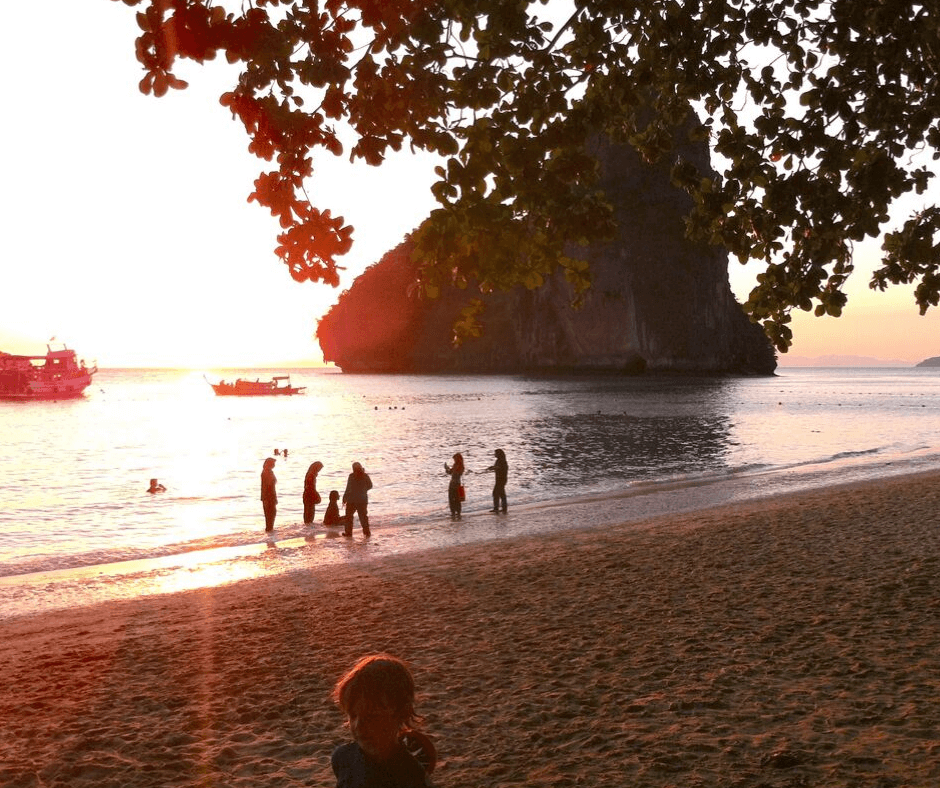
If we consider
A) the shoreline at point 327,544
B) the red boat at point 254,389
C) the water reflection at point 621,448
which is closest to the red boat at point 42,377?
the red boat at point 254,389

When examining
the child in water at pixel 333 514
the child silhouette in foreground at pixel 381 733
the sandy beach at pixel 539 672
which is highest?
the child silhouette in foreground at pixel 381 733

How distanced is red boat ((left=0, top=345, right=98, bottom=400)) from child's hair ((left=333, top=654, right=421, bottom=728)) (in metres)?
A: 132

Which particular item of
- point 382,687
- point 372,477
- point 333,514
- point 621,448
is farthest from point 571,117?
point 621,448

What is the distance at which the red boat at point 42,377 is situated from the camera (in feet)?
384

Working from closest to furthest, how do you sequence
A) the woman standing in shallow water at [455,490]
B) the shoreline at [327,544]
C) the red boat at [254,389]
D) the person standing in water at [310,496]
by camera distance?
the shoreline at [327,544] → the person standing in water at [310,496] → the woman standing in shallow water at [455,490] → the red boat at [254,389]

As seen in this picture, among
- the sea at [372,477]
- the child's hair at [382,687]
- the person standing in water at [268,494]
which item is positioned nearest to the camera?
the child's hair at [382,687]

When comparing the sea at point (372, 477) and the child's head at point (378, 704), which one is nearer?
the child's head at point (378, 704)

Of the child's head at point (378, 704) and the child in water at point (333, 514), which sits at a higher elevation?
the child's head at point (378, 704)

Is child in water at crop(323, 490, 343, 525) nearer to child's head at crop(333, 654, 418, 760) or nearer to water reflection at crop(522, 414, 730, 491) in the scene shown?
water reflection at crop(522, 414, 730, 491)

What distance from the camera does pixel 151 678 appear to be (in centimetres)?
760

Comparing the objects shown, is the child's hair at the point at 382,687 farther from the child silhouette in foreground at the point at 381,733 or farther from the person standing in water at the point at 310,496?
the person standing in water at the point at 310,496

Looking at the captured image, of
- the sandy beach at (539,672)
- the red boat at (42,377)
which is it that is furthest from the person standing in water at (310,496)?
the red boat at (42,377)

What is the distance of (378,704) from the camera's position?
8.71 feet

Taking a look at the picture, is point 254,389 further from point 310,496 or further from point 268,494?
point 310,496
